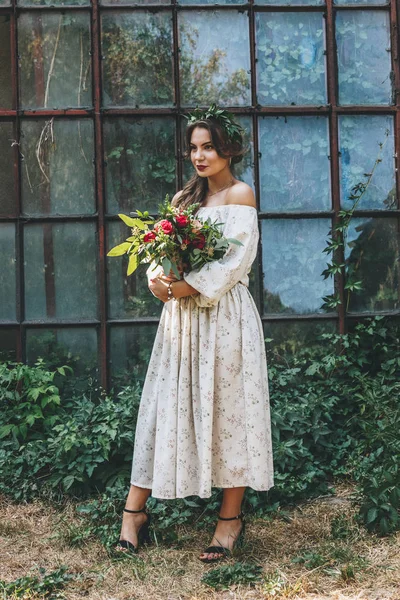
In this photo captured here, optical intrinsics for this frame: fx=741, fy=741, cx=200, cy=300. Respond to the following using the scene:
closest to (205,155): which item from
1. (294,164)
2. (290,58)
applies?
(294,164)

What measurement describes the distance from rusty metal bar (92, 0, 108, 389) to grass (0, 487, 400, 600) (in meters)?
1.04

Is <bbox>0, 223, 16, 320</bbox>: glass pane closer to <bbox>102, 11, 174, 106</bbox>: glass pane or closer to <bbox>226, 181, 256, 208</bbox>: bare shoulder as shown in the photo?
<bbox>102, 11, 174, 106</bbox>: glass pane

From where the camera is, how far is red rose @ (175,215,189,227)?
10.4 ft

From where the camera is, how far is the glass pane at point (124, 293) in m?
4.50

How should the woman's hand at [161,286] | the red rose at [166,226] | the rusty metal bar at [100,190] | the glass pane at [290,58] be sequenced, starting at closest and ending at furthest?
1. the red rose at [166,226]
2. the woman's hand at [161,286]
3. the rusty metal bar at [100,190]
4. the glass pane at [290,58]

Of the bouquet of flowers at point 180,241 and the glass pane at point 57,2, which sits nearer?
the bouquet of flowers at point 180,241

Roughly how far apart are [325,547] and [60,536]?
1.22m

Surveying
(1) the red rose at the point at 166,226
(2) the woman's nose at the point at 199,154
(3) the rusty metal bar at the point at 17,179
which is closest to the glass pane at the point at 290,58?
(2) the woman's nose at the point at 199,154

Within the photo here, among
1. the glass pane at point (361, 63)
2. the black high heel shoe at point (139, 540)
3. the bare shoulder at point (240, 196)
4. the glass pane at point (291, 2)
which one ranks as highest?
the glass pane at point (291, 2)

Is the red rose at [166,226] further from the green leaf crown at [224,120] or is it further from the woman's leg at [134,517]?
the woman's leg at [134,517]

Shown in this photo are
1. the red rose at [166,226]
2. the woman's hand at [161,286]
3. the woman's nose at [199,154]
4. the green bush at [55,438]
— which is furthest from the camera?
the green bush at [55,438]

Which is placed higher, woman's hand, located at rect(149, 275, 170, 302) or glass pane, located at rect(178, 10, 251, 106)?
glass pane, located at rect(178, 10, 251, 106)

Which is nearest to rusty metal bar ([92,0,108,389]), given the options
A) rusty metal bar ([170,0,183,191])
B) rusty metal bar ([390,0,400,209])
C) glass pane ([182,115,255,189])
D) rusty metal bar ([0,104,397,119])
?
rusty metal bar ([0,104,397,119])

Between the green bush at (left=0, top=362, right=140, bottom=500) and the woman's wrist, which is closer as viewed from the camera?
the woman's wrist
